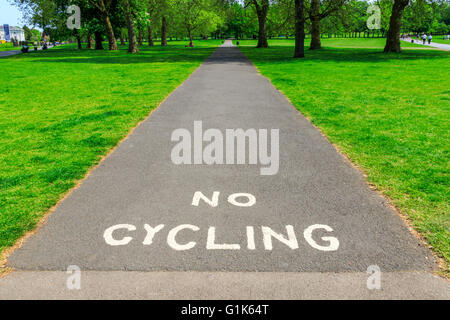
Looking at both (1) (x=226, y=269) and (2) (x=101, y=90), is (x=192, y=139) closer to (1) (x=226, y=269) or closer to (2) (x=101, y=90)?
(1) (x=226, y=269)

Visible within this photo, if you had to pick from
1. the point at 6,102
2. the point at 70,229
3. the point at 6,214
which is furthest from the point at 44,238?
the point at 6,102

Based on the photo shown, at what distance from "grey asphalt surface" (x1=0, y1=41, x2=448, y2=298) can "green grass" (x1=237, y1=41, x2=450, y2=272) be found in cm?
32

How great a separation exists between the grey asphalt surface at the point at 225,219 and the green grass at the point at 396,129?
0.32 meters

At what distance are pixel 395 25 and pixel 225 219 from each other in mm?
31858

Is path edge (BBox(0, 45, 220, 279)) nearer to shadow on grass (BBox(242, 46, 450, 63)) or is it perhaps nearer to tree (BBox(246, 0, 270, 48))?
shadow on grass (BBox(242, 46, 450, 63))

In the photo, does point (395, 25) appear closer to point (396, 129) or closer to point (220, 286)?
point (396, 129)

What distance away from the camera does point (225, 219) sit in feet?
13.6

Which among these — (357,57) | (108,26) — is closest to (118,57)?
(108,26)

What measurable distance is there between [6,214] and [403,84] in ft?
48.6

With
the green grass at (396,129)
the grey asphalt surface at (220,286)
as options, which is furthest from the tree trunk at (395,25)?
the grey asphalt surface at (220,286)

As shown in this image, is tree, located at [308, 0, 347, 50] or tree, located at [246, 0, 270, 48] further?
tree, located at [246, 0, 270, 48]

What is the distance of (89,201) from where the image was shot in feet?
15.2

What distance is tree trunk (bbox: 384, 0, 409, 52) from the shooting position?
28.4 meters

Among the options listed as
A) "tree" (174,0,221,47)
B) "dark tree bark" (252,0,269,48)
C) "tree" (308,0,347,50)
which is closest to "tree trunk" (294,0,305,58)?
"tree" (308,0,347,50)
